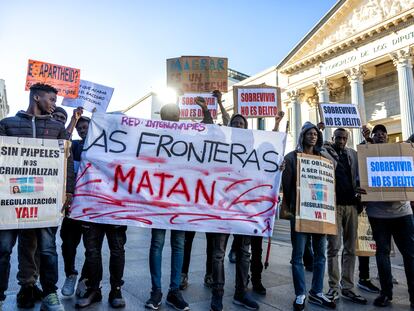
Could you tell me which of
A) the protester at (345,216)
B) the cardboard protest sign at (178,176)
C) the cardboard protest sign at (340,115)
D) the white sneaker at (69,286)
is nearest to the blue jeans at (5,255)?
the cardboard protest sign at (178,176)

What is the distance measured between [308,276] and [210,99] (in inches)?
171

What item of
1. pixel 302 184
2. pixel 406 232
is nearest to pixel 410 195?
pixel 406 232

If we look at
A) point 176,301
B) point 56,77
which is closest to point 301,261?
point 176,301

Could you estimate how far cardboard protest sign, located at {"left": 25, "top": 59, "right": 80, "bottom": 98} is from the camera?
5.55 meters

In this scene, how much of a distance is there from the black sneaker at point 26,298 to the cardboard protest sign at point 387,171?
3.66 m

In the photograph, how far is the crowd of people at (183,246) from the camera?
10.0ft

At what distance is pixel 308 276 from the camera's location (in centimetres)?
483

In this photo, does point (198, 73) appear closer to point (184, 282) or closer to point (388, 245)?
point (184, 282)

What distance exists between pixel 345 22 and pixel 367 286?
24164 mm

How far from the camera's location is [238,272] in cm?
A: 343

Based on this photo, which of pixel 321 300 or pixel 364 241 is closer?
pixel 321 300

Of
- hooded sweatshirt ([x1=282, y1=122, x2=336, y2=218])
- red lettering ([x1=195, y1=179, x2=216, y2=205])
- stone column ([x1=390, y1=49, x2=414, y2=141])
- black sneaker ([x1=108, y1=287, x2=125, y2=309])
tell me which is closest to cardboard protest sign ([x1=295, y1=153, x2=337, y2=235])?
hooded sweatshirt ([x1=282, y1=122, x2=336, y2=218])

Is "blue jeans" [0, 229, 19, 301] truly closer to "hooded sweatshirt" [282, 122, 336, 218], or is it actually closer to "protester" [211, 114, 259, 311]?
"protester" [211, 114, 259, 311]

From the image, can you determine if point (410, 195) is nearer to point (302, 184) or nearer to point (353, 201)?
point (353, 201)
